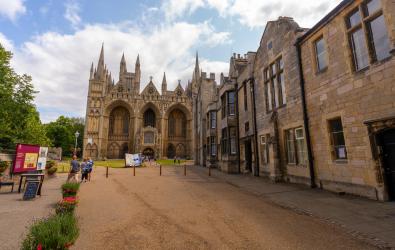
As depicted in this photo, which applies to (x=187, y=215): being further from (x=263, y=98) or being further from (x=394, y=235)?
(x=263, y=98)

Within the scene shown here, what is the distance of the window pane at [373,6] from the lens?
7.36 meters

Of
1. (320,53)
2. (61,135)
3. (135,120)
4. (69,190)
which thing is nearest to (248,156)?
(320,53)

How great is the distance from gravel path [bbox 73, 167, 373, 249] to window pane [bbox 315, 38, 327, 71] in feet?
23.0

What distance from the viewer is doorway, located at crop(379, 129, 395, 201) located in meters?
6.92

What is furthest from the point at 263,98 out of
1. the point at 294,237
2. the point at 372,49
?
the point at 294,237

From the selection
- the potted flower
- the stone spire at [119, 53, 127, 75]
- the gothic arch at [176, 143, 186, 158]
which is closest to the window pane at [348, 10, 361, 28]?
the potted flower

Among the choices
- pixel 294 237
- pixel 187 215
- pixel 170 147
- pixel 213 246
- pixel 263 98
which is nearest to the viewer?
pixel 213 246

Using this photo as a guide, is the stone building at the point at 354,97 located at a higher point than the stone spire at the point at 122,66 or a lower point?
lower

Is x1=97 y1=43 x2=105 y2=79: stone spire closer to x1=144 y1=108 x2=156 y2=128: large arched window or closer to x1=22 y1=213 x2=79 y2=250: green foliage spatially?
x1=144 y1=108 x2=156 y2=128: large arched window

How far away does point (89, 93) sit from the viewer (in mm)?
59125

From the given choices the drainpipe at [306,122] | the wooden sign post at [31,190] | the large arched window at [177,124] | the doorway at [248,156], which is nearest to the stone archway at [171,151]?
the large arched window at [177,124]

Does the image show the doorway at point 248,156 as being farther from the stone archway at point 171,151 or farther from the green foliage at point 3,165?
the stone archway at point 171,151

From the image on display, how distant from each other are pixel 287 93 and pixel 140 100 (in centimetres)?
5571

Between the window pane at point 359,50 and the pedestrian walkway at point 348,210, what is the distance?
5.04 meters
